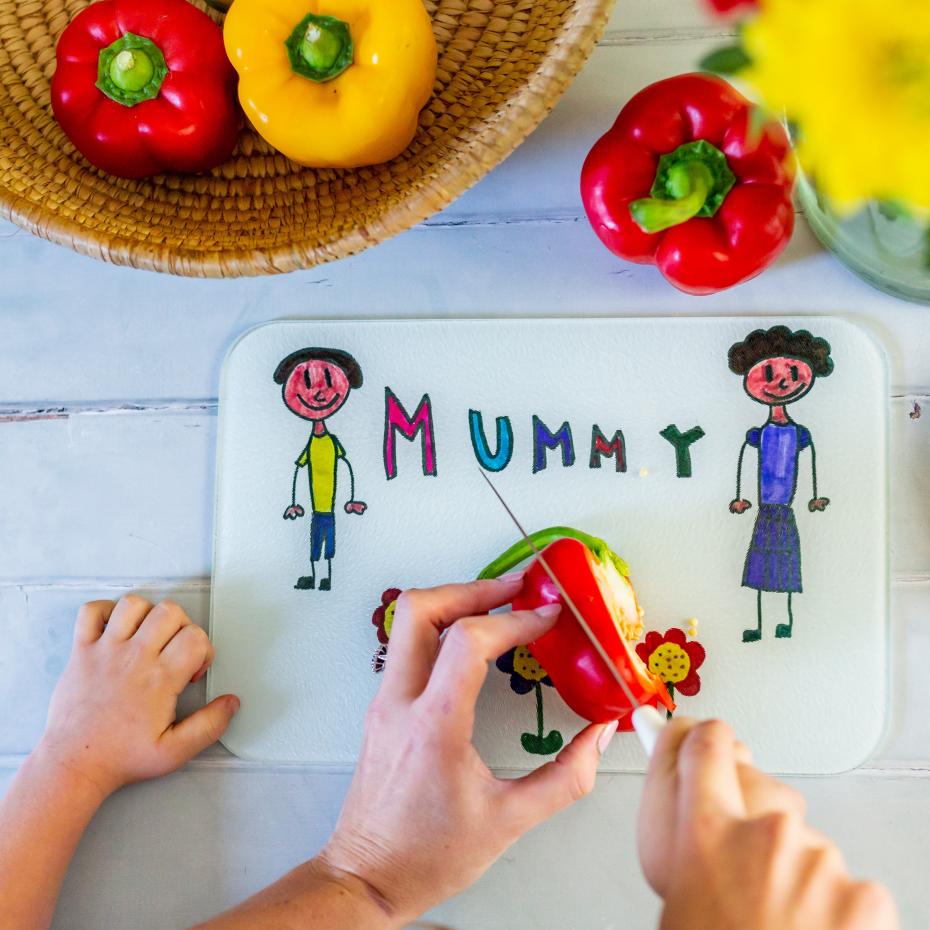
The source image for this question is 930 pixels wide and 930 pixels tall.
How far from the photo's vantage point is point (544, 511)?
0.89 metres

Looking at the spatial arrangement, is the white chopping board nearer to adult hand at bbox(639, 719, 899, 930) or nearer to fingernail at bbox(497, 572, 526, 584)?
fingernail at bbox(497, 572, 526, 584)

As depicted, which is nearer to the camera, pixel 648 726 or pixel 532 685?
pixel 648 726

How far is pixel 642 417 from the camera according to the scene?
0.89 meters

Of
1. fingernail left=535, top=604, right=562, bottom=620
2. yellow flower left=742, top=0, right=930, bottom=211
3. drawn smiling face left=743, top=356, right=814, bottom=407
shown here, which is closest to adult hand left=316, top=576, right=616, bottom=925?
fingernail left=535, top=604, right=562, bottom=620

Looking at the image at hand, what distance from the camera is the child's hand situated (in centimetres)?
88

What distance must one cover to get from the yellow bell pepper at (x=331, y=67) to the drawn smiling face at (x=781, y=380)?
0.39m

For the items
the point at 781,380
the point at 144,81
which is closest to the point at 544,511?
the point at 781,380

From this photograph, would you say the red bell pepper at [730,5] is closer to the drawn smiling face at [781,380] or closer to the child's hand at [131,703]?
the drawn smiling face at [781,380]

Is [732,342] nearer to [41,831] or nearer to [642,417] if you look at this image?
[642,417]

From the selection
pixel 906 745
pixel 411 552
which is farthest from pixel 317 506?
pixel 906 745

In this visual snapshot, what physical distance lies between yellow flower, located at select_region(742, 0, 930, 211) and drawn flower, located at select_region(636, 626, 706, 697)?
1.96 feet

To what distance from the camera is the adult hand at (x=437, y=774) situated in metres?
0.75

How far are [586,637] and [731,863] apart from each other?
262 mm

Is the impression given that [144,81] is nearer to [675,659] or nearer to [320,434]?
[320,434]
